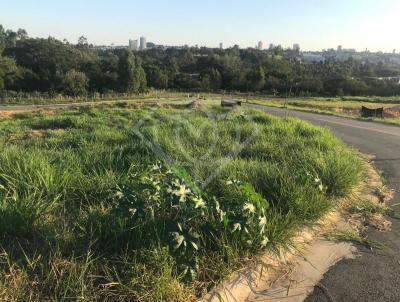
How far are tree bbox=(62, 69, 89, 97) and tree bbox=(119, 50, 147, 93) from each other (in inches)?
293

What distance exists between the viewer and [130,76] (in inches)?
2970

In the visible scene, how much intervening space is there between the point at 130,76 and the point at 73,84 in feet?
33.4

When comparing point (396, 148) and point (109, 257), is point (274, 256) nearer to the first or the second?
point (109, 257)

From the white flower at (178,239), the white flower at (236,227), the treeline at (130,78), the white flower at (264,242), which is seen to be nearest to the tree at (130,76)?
the treeline at (130,78)

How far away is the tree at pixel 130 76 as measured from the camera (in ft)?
247

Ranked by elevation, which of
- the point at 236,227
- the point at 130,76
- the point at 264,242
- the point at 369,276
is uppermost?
the point at 236,227

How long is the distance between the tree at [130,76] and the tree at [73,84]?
24.4ft

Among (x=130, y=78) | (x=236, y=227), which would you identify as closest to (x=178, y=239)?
(x=236, y=227)

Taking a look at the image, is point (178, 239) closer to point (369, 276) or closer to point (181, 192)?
point (181, 192)

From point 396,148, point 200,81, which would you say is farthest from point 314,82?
point 396,148

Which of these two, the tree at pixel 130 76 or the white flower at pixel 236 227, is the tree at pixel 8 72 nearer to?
the tree at pixel 130 76

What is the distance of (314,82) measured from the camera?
85438mm

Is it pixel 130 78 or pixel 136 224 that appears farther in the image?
pixel 130 78

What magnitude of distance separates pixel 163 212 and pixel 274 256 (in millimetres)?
1136
